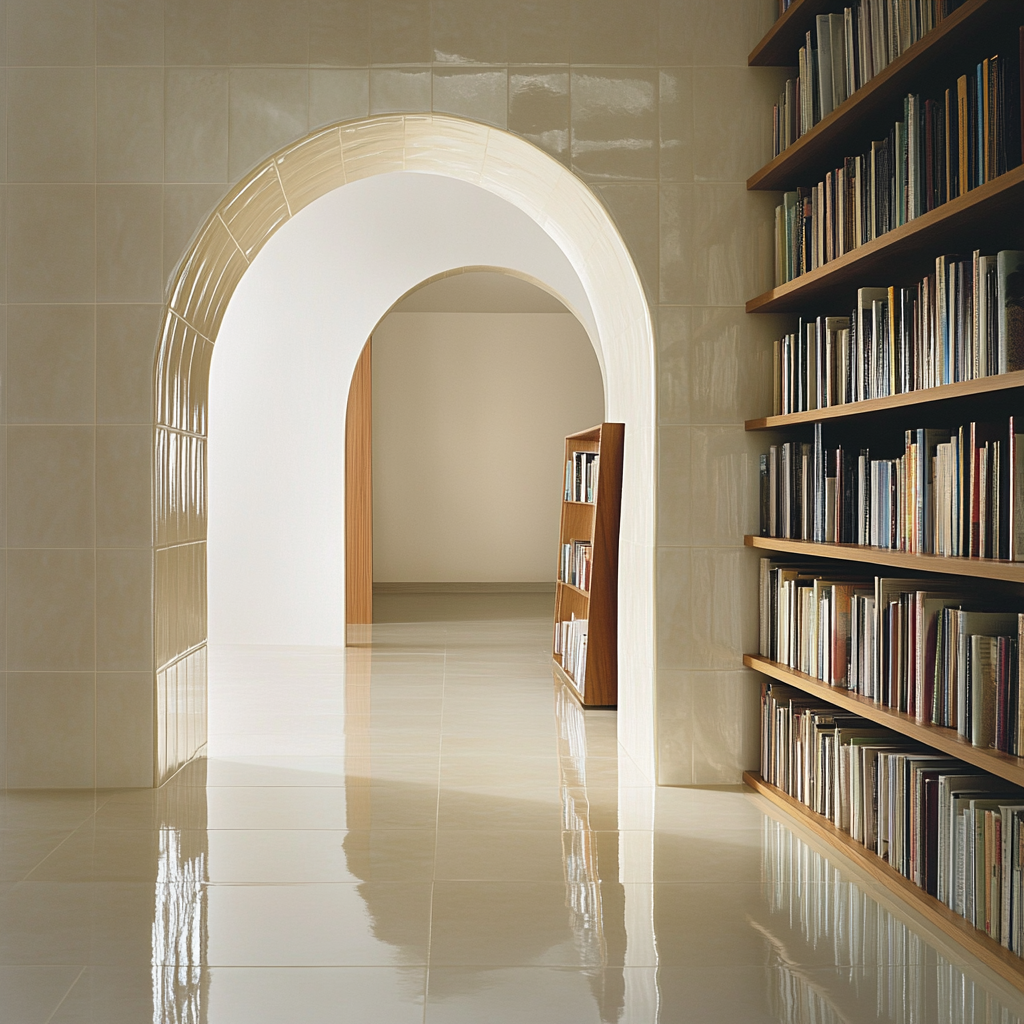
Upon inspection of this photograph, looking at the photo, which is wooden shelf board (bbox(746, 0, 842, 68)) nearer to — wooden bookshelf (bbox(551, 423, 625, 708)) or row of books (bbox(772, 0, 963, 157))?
row of books (bbox(772, 0, 963, 157))

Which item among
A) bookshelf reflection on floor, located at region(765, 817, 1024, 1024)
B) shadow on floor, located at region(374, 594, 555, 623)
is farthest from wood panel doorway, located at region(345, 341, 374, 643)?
bookshelf reflection on floor, located at region(765, 817, 1024, 1024)

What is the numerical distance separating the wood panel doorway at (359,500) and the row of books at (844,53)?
5.10m

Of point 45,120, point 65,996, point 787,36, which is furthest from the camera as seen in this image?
point 45,120

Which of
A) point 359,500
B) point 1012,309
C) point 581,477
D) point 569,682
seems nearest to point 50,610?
point 569,682

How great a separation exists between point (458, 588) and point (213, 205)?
31.9ft

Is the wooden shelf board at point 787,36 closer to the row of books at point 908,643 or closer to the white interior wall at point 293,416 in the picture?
the row of books at point 908,643

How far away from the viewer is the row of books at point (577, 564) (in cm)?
594

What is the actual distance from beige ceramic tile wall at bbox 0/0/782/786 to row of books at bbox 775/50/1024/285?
0.42 m

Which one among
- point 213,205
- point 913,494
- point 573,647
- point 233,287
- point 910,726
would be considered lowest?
point 573,647

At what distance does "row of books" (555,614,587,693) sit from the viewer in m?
5.70

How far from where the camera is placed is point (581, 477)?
659 centimetres

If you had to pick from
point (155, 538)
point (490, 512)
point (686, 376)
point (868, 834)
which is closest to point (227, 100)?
point (155, 538)

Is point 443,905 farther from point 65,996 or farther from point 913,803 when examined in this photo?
point 913,803

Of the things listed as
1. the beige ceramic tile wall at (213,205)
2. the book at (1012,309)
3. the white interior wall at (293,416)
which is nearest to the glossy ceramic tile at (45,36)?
the beige ceramic tile wall at (213,205)
